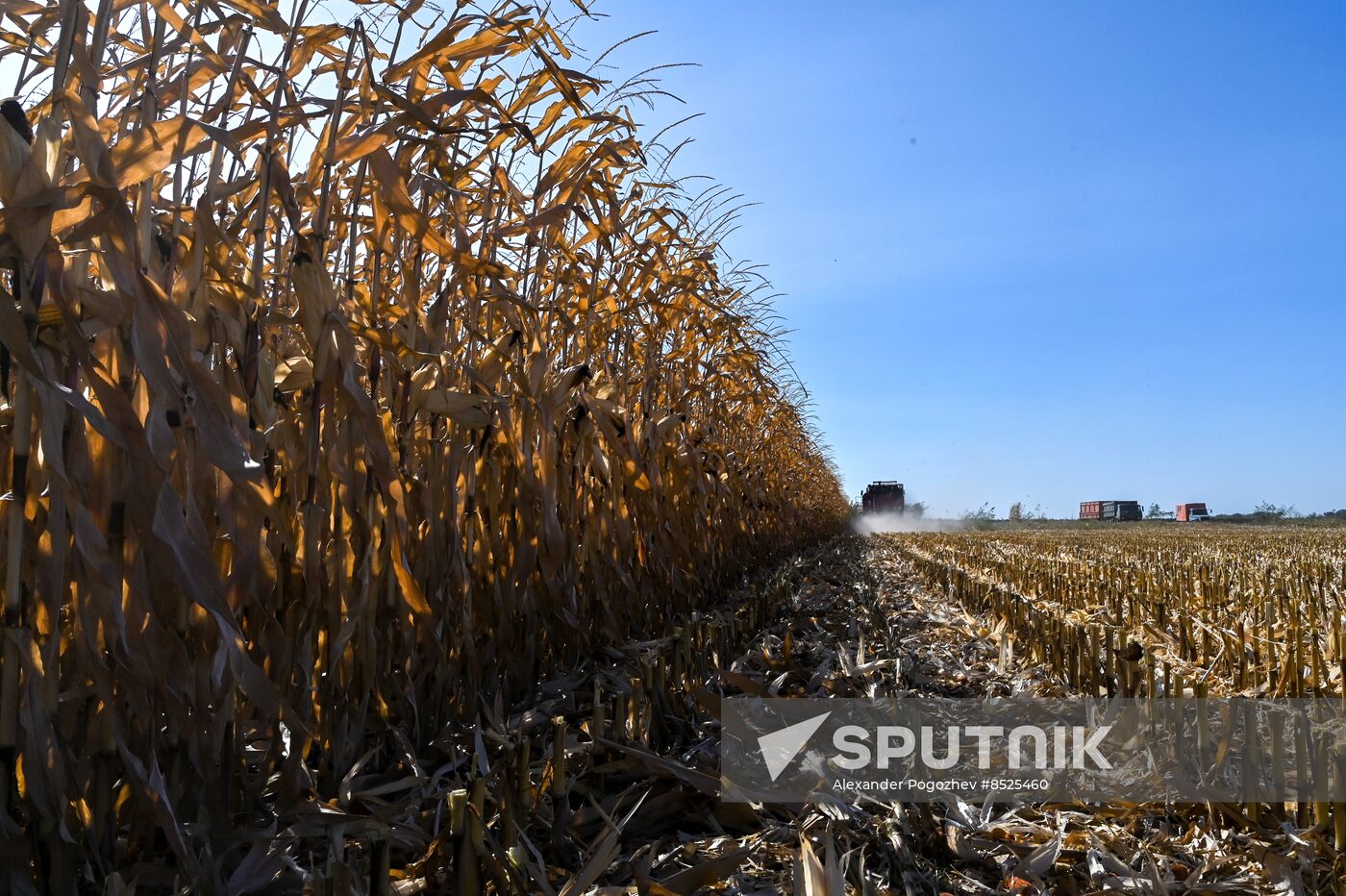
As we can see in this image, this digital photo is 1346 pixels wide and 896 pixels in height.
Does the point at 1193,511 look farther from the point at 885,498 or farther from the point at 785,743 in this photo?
the point at 785,743

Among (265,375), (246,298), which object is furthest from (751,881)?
(246,298)

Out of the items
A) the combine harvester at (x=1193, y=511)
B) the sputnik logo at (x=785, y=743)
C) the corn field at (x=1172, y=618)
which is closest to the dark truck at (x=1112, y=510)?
the combine harvester at (x=1193, y=511)

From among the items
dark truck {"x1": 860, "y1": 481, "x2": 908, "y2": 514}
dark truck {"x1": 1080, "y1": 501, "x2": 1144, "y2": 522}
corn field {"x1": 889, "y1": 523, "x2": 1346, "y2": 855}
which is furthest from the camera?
dark truck {"x1": 1080, "y1": 501, "x2": 1144, "y2": 522}

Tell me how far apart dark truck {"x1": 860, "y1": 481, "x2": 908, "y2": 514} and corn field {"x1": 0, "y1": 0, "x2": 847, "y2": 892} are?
32548mm

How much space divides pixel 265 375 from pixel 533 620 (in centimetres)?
130

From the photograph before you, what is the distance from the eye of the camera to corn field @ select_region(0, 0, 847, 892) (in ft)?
4.20

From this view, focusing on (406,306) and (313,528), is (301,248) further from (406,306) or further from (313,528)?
(313,528)

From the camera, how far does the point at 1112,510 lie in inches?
2029

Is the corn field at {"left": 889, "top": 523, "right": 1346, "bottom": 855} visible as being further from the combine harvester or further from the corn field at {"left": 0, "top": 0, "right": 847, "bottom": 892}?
the combine harvester

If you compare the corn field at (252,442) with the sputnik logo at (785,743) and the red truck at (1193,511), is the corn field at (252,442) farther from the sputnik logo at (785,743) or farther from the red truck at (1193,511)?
the red truck at (1193,511)

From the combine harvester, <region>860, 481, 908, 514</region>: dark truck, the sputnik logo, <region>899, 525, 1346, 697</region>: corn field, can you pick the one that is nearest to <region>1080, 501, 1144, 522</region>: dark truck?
the combine harvester

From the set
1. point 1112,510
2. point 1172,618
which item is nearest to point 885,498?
point 1112,510

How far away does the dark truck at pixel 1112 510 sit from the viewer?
49.8 meters

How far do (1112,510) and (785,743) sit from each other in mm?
54833
